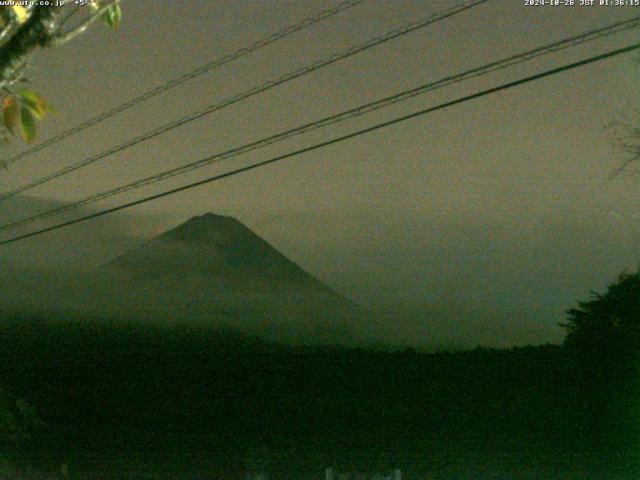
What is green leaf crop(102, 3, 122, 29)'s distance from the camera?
3.18 metres

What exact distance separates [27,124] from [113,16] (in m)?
0.72

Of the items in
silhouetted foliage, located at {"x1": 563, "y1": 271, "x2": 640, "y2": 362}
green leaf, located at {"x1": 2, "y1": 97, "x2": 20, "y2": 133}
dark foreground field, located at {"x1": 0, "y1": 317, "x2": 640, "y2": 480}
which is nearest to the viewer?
green leaf, located at {"x1": 2, "y1": 97, "x2": 20, "y2": 133}

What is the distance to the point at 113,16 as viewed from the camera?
318 centimetres

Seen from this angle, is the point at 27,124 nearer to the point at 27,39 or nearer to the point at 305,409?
the point at 27,39

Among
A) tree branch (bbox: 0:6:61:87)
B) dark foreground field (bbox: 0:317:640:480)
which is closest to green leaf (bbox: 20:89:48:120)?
tree branch (bbox: 0:6:61:87)

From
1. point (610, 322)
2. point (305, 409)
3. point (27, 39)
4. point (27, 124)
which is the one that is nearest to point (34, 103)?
point (27, 124)

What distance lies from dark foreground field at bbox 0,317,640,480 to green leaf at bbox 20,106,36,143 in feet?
39.3

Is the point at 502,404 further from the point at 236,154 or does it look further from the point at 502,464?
the point at 236,154

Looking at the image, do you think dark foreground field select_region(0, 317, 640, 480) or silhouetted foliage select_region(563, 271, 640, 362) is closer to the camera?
dark foreground field select_region(0, 317, 640, 480)

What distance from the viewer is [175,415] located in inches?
715

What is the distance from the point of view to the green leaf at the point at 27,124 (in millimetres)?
2648

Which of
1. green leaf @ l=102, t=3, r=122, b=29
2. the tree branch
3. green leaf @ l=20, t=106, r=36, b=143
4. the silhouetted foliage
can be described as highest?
the silhouetted foliage

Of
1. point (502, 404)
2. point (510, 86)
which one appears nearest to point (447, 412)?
point (502, 404)

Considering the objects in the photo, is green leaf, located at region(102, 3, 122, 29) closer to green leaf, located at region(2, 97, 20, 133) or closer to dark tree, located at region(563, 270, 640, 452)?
green leaf, located at region(2, 97, 20, 133)
